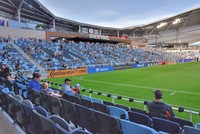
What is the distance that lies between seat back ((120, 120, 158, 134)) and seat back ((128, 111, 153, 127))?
0.86m

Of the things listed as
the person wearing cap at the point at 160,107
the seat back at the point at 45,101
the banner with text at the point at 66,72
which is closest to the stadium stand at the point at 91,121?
the person wearing cap at the point at 160,107

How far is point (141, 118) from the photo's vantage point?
4102 millimetres

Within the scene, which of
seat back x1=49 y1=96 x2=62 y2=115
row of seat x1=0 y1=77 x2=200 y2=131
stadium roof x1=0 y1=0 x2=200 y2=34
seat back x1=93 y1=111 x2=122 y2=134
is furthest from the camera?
stadium roof x1=0 y1=0 x2=200 y2=34

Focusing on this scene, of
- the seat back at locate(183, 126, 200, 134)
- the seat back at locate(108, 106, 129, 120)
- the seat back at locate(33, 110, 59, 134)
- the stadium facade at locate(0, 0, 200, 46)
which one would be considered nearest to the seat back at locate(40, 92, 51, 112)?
the seat back at locate(108, 106, 129, 120)

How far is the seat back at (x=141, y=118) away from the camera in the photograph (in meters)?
3.94

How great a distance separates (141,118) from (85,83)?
47.1 feet

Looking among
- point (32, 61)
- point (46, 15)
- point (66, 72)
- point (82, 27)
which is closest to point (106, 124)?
point (66, 72)

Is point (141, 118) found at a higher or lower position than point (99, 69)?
higher

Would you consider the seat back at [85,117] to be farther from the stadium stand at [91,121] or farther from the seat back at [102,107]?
the seat back at [102,107]

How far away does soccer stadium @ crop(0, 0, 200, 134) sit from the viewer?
3.83 metres

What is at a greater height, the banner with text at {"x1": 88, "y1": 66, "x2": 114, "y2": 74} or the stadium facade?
the stadium facade

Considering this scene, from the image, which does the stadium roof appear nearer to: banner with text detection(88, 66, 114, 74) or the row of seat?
banner with text detection(88, 66, 114, 74)

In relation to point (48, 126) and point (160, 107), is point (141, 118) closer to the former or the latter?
point (160, 107)

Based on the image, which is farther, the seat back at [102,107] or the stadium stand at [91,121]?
the seat back at [102,107]
